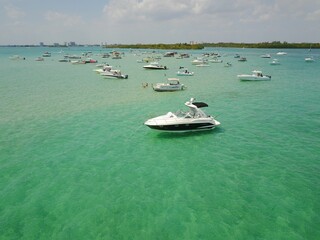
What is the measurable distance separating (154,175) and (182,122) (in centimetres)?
758

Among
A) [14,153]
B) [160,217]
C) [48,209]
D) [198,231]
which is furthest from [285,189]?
[14,153]

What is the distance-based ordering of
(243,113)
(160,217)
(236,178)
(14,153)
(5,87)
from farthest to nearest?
(5,87) < (243,113) < (14,153) < (236,178) < (160,217)

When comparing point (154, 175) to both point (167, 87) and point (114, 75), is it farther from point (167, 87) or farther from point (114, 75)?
point (114, 75)

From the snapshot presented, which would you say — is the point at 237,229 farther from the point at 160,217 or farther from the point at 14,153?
the point at 14,153

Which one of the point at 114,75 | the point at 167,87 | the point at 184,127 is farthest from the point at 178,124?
the point at 114,75

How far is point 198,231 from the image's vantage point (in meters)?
13.0

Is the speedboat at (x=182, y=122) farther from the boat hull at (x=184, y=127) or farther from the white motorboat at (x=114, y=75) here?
the white motorboat at (x=114, y=75)

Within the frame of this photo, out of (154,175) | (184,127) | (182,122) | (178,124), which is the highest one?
(182,122)

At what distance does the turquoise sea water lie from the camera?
525 inches

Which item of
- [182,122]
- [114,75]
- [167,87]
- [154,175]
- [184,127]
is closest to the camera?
[154,175]

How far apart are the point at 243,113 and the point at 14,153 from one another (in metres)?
25.3

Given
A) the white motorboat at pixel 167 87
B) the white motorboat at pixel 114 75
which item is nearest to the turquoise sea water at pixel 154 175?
the white motorboat at pixel 167 87

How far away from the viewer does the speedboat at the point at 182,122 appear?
2444 centimetres

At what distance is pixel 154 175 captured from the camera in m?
18.4
